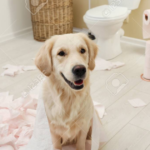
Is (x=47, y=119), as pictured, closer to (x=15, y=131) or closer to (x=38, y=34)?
(x=15, y=131)

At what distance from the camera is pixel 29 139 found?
158 centimetres

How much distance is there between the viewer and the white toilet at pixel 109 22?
8.38ft

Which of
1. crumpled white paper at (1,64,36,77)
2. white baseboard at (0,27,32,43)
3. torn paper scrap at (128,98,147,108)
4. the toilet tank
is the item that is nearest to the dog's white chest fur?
torn paper scrap at (128,98,147,108)

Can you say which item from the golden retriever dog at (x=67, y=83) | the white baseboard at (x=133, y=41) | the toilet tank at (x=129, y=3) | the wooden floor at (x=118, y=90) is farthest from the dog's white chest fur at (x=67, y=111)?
the white baseboard at (x=133, y=41)

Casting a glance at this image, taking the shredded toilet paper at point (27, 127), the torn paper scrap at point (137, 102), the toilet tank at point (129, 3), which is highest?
the toilet tank at point (129, 3)

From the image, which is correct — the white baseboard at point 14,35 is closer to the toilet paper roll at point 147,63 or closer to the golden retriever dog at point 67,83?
the toilet paper roll at point 147,63

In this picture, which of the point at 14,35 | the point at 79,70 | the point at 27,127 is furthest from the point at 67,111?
the point at 14,35

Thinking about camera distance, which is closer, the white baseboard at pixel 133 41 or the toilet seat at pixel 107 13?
the toilet seat at pixel 107 13

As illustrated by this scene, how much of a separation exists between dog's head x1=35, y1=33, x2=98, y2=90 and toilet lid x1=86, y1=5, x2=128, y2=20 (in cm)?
131

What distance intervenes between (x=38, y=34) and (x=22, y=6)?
53 cm

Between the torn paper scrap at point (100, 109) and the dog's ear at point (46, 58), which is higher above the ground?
the dog's ear at point (46, 58)

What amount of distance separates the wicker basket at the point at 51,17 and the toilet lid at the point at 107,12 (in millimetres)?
591

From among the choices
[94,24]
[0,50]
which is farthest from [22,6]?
[94,24]

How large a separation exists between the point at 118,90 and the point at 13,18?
2034mm
